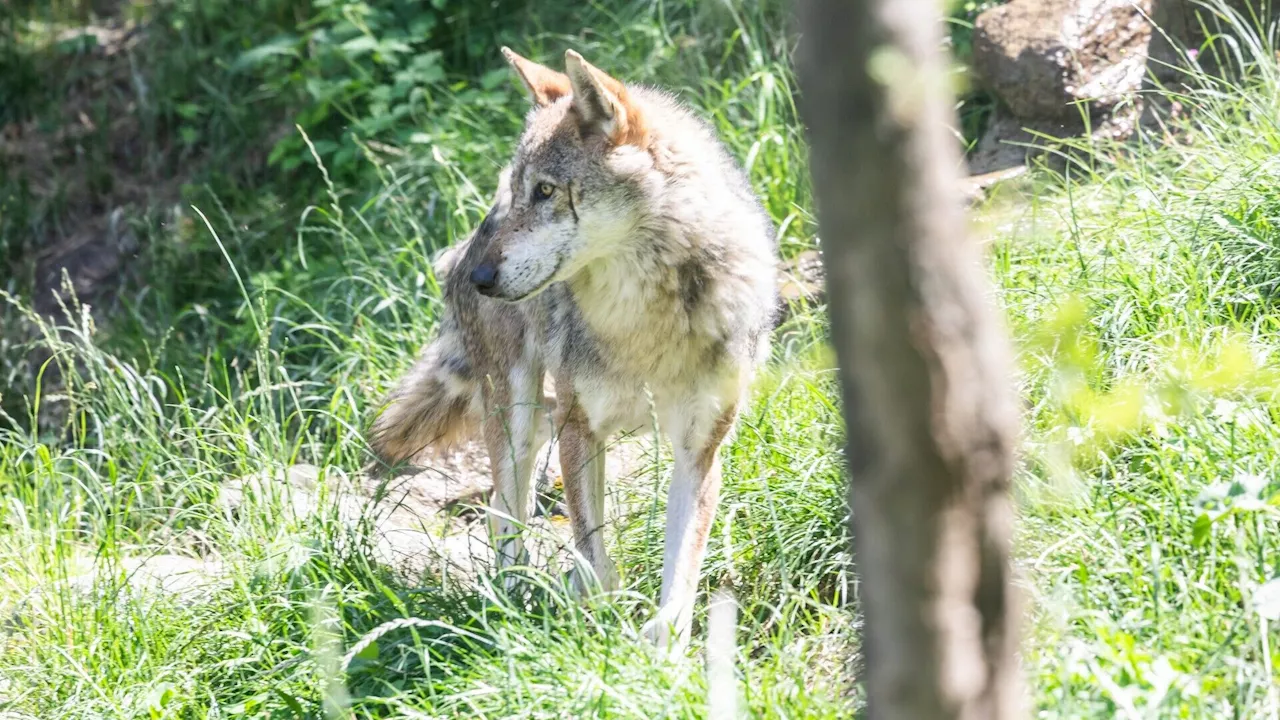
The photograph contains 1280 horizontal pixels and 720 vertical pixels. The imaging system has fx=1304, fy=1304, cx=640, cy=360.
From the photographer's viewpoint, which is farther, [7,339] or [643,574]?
[7,339]

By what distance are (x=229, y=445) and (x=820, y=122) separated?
349 centimetres

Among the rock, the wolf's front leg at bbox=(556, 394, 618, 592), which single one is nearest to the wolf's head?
the wolf's front leg at bbox=(556, 394, 618, 592)

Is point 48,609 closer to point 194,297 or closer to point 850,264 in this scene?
point 850,264

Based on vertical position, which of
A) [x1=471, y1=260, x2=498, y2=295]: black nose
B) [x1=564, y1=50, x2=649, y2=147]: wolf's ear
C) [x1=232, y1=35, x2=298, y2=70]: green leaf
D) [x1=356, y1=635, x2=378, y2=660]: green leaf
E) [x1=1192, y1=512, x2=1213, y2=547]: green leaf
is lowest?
[x1=356, y1=635, x2=378, y2=660]: green leaf

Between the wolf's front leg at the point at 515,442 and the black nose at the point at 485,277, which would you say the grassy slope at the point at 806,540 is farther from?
the black nose at the point at 485,277

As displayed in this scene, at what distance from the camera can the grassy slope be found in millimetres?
2730

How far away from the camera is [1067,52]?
558 cm

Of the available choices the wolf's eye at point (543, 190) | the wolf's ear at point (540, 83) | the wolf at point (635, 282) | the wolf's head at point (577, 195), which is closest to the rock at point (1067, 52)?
the wolf at point (635, 282)

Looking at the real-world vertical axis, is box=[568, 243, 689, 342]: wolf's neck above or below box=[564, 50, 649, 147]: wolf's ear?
below

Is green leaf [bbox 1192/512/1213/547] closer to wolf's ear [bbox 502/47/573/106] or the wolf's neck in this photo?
the wolf's neck

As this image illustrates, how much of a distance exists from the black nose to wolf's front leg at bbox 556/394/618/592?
448 mm

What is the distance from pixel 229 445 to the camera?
181 inches

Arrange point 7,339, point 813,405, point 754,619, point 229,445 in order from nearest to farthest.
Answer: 1. point 754,619
2. point 813,405
3. point 229,445
4. point 7,339

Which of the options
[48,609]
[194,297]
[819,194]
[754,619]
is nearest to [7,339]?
[194,297]
